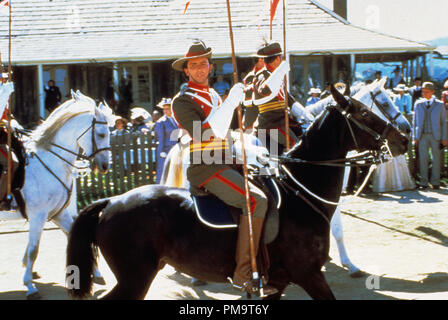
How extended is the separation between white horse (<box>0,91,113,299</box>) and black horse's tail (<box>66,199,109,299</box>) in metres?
2.31

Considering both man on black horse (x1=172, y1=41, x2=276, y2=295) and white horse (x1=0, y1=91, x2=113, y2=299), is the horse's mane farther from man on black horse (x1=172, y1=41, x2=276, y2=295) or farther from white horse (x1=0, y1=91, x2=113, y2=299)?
man on black horse (x1=172, y1=41, x2=276, y2=295)

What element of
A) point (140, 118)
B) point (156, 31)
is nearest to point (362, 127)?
point (140, 118)

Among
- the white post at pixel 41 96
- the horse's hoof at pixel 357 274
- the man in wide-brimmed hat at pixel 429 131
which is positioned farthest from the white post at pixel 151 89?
the horse's hoof at pixel 357 274

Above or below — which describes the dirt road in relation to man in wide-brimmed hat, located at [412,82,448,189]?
below

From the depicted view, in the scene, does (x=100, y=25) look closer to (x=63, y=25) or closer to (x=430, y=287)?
(x=63, y=25)

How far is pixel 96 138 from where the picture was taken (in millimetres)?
8102

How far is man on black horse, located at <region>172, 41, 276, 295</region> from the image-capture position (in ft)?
15.9

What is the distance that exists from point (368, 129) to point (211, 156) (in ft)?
4.54

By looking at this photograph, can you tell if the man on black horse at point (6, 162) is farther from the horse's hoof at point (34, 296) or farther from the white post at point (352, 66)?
the white post at point (352, 66)

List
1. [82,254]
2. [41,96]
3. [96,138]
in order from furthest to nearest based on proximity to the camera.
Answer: [41,96] → [96,138] → [82,254]

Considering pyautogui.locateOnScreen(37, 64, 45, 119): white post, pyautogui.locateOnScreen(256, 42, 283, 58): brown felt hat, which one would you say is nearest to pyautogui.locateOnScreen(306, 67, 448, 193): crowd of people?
pyautogui.locateOnScreen(256, 42, 283, 58): brown felt hat

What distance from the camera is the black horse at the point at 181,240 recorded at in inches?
189

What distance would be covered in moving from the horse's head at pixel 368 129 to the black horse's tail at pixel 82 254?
2.29 metres

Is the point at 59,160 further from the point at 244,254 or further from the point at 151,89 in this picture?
the point at 151,89
